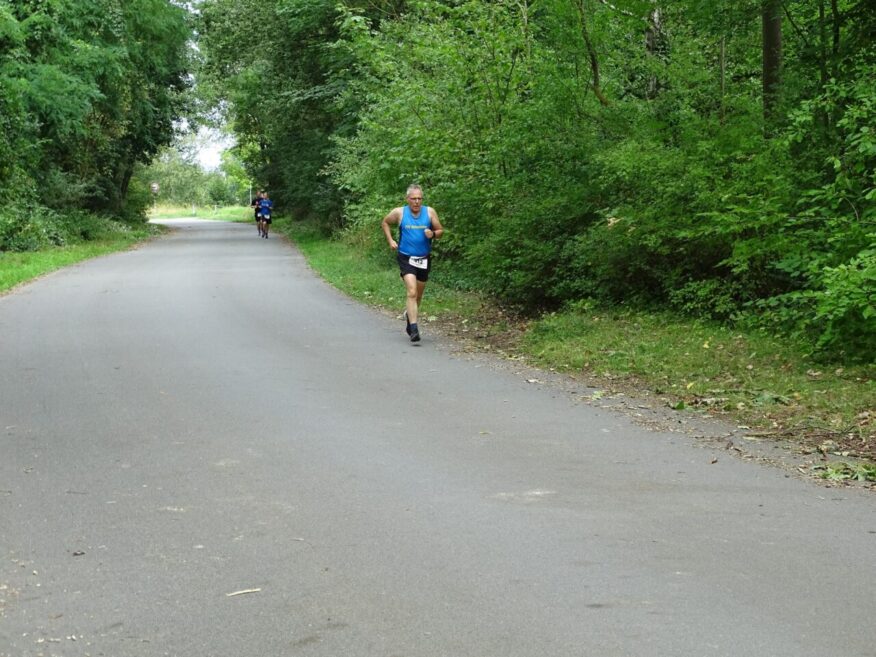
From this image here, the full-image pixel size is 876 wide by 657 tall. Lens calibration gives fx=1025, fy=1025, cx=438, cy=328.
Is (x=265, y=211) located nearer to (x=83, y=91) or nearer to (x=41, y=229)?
(x=83, y=91)

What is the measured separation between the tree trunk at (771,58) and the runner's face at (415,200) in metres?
4.43

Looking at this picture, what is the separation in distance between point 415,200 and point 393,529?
8048 millimetres

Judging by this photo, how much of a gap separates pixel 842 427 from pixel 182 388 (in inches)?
228

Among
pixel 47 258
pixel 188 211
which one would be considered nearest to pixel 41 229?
pixel 47 258

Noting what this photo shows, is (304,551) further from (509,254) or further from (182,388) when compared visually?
(509,254)

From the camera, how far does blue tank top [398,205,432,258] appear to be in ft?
43.2

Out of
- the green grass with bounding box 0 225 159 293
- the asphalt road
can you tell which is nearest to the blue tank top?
the asphalt road

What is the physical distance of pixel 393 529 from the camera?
5.42m

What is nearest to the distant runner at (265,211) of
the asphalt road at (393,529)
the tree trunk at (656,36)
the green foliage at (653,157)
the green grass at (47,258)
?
the green grass at (47,258)

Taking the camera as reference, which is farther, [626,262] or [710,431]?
[626,262]

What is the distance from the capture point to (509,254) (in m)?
14.5

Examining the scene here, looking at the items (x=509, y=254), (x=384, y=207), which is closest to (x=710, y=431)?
(x=509, y=254)

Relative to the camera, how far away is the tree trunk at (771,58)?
12844 millimetres

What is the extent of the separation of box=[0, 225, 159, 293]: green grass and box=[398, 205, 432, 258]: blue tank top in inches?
411
